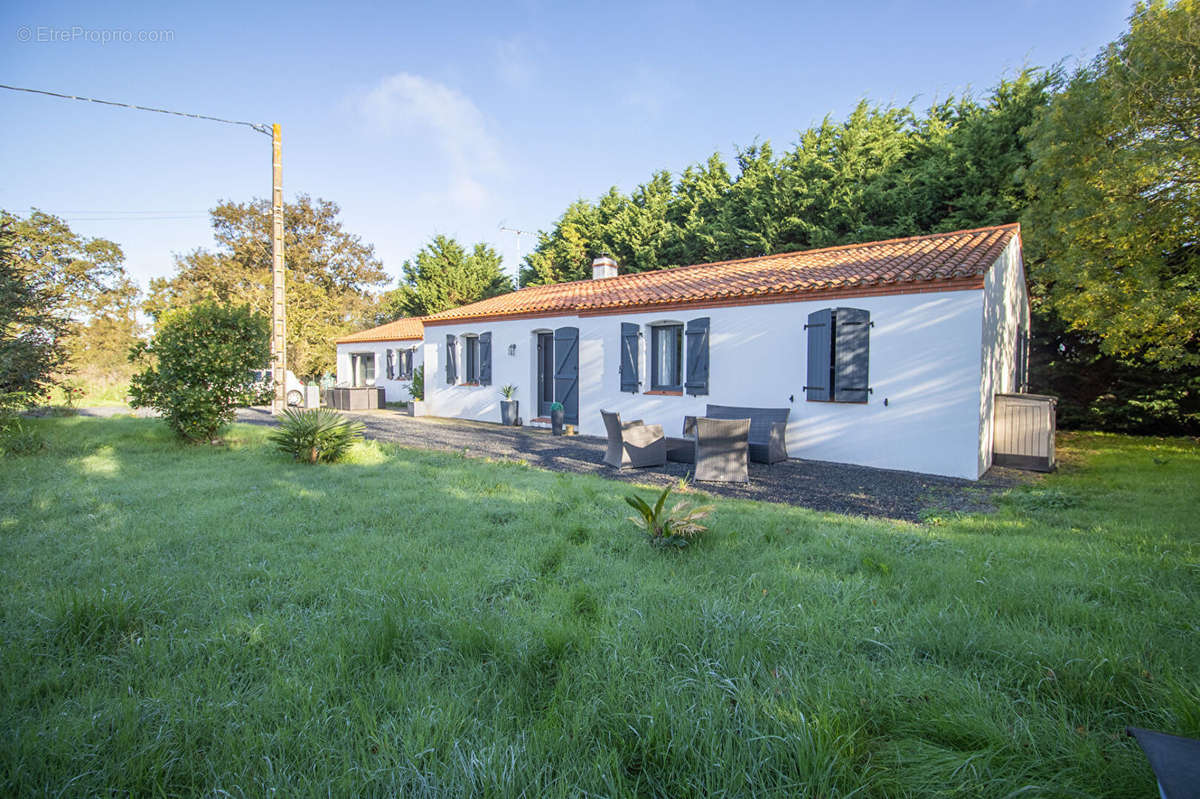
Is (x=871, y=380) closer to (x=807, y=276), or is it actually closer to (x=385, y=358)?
(x=807, y=276)

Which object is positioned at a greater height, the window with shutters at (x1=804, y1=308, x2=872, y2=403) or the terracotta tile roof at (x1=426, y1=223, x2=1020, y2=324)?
the terracotta tile roof at (x1=426, y1=223, x2=1020, y2=324)

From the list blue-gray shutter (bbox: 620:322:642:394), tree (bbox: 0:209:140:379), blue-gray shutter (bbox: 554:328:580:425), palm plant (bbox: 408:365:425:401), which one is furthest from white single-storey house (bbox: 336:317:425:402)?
blue-gray shutter (bbox: 620:322:642:394)

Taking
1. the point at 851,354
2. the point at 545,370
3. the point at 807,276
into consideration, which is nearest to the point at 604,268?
the point at 545,370

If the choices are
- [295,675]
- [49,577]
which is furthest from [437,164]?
[295,675]

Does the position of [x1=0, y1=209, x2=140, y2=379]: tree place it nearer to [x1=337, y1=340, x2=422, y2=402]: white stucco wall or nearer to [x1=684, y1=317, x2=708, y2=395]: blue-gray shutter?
[x1=337, y1=340, x2=422, y2=402]: white stucco wall

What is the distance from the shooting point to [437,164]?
48.8 feet

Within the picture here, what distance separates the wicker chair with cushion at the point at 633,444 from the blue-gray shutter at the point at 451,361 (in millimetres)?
9514

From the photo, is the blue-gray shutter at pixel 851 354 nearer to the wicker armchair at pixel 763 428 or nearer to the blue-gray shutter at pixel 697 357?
the wicker armchair at pixel 763 428

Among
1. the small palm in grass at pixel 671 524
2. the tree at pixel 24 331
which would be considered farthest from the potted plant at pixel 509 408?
the small palm in grass at pixel 671 524

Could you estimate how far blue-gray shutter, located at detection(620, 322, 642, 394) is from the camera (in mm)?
11820

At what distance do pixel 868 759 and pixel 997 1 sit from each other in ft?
42.2

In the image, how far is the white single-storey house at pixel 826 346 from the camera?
26.6 ft

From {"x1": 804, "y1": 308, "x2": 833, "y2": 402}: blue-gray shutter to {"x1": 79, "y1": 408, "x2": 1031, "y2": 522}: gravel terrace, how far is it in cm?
122

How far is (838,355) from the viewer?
29.6 ft
